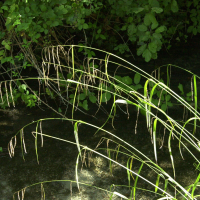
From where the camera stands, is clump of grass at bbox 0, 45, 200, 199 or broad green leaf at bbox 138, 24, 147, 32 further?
broad green leaf at bbox 138, 24, 147, 32

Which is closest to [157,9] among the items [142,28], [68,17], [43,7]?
[142,28]

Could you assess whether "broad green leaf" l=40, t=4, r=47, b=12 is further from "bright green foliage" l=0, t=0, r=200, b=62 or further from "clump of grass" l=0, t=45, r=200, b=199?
"clump of grass" l=0, t=45, r=200, b=199

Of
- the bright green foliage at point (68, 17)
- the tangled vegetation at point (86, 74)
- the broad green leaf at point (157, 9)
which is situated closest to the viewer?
the tangled vegetation at point (86, 74)

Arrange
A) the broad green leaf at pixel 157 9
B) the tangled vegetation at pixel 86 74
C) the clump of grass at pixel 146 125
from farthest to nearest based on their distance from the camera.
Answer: the broad green leaf at pixel 157 9, the tangled vegetation at pixel 86 74, the clump of grass at pixel 146 125

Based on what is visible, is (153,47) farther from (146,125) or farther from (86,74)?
(146,125)

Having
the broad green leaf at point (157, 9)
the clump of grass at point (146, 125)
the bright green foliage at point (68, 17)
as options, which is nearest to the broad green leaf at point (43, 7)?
the bright green foliage at point (68, 17)

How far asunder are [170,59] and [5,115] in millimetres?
2242

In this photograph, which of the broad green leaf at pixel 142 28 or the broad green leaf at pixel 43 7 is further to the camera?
the broad green leaf at pixel 142 28

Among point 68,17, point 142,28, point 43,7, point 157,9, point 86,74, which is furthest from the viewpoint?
point 142,28

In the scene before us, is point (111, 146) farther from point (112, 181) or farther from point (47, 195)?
point (47, 195)

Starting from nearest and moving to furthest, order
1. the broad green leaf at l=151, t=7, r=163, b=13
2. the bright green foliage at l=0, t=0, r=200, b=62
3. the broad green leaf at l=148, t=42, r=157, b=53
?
the bright green foliage at l=0, t=0, r=200, b=62 → the broad green leaf at l=151, t=7, r=163, b=13 → the broad green leaf at l=148, t=42, r=157, b=53

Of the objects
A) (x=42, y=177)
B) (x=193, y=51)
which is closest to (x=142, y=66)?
(x=193, y=51)

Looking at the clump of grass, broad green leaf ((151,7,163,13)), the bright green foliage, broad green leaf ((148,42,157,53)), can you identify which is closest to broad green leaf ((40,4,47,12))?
the bright green foliage

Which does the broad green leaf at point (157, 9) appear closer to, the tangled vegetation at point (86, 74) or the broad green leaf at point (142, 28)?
the tangled vegetation at point (86, 74)
